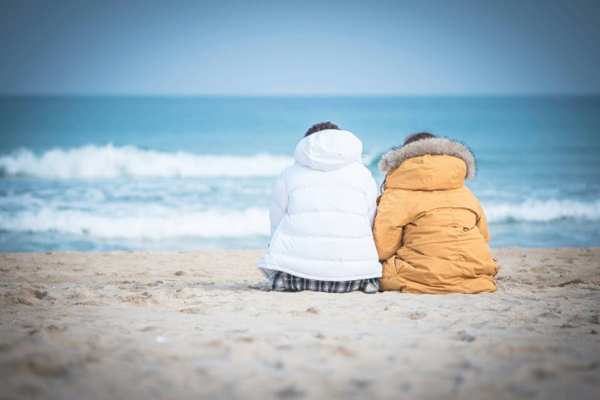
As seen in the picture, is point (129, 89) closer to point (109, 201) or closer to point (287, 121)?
point (287, 121)

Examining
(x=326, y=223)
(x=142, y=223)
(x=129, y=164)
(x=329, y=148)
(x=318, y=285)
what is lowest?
(x=318, y=285)

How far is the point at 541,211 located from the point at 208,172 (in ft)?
33.4

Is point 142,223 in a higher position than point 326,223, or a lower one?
lower

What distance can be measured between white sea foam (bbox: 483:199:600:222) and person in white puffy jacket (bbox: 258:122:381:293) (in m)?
7.45

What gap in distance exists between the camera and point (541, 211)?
1155 cm

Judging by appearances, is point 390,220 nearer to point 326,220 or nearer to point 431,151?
point 326,220

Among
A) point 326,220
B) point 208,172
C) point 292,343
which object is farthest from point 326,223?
point 208,172

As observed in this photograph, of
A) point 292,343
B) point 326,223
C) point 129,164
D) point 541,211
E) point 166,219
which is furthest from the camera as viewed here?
point 129,164

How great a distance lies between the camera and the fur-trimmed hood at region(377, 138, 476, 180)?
438 cm

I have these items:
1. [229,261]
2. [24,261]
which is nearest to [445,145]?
[229,261]

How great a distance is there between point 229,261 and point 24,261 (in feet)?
7.87

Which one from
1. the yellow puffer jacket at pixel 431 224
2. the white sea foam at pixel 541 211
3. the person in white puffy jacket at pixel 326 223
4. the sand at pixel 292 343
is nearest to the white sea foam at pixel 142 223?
the sand at pixel 292 343

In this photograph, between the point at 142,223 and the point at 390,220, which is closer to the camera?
the point at 390,220

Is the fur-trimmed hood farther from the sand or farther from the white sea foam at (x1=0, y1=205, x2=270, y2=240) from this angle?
the white sea foam at (x1=0, y1=205, x2=270, y2=240)
